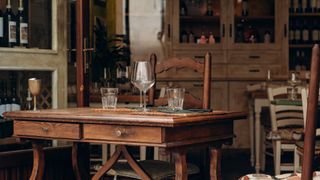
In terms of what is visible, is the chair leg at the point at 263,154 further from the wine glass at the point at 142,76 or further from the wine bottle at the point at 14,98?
the wine glass at the point at 142,76

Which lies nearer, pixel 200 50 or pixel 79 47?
pixel 79 47

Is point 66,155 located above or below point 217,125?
below

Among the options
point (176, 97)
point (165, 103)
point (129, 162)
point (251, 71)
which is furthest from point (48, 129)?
point (251, 71)

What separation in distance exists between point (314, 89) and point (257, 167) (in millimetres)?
3728

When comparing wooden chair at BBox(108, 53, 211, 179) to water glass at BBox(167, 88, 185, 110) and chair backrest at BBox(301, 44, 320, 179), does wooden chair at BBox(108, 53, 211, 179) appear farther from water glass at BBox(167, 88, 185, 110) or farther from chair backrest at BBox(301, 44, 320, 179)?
chair backrest at BBox(301, 44, 320, 179)

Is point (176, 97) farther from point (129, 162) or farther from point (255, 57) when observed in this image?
point (255, 57)

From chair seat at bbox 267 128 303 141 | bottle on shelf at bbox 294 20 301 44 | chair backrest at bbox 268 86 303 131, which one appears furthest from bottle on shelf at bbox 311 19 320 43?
chair seat at bbox 267 128 303 141

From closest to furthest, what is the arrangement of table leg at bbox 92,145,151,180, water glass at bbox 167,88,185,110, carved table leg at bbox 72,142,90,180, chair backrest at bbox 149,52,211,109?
table leg at bbox 92,145,151,180 → water glass at bbox 167,88,185,110 → chair backrest at bbox 149,52,211,109 → carved table leg at bbox 72,142,90,180

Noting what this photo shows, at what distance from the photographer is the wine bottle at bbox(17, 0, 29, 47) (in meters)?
3.51

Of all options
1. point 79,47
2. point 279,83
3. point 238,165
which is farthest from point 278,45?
point 79,47

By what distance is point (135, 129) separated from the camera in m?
2.42

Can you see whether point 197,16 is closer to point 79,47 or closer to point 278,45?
point 278,45

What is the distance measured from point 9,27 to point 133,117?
1.41 metres

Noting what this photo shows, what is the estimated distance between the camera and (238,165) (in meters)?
5.72
